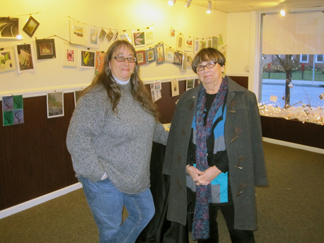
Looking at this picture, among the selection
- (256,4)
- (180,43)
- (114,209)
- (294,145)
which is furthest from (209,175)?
(256,4)

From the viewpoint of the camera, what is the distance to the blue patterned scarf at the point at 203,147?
5.79 ft

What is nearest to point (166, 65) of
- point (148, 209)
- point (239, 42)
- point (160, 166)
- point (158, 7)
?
point (158, 7)

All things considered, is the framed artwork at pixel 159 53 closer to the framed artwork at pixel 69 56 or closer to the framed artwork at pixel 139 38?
the framed artwork at pixel 139 38

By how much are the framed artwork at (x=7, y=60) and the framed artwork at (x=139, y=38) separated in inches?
64.1

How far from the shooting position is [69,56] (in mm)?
3404

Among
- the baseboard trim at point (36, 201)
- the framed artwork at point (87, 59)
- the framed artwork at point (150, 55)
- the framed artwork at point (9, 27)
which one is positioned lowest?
the baseboard trim at point (36, 201)

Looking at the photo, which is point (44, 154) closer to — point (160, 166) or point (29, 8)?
point (29, 8)

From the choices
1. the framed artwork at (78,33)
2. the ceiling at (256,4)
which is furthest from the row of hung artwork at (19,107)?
the ceiling at (256,4)

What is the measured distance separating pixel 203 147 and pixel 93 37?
239 cm

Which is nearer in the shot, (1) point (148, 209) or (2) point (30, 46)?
(1) point (148, 209)

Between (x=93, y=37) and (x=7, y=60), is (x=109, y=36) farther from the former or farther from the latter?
(x=7, y=60)

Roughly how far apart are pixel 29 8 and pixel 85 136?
6.72 feet

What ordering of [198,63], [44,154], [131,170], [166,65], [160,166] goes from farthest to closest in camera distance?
1. [166,65]
2. [44,154]
3. [160,166]
4. [198,63]
5. [131,170]

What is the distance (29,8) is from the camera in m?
3.01
